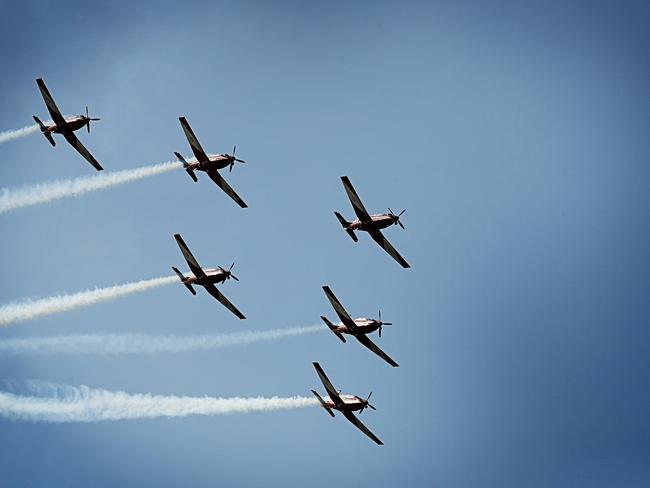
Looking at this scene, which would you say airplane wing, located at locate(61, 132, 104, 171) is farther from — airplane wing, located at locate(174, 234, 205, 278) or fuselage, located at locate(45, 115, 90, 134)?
airplane wing, located at locate(174, 234, 205, 278)

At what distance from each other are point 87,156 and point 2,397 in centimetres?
2312

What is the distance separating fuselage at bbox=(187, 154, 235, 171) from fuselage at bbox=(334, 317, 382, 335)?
56.3 feet

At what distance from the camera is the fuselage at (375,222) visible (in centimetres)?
7994

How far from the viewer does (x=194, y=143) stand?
83.1 m

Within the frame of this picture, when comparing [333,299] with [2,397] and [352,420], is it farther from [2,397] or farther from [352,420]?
[2,397]

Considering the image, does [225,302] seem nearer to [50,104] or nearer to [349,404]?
[349,404]

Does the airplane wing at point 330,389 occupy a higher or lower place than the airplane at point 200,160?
lower

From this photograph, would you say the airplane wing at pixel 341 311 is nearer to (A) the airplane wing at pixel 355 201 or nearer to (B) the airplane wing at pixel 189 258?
(A) the airplane wing at pixel 355 201

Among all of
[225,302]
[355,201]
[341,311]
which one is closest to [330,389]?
[341,311]

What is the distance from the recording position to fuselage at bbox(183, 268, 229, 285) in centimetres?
8212

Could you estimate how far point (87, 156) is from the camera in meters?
88.4

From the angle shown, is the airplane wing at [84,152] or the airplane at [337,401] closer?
the airplane at [337,401]

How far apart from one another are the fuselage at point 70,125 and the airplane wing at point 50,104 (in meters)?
0.36

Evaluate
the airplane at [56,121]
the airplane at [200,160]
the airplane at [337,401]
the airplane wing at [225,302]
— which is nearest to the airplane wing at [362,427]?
the airplane at [337,401]
